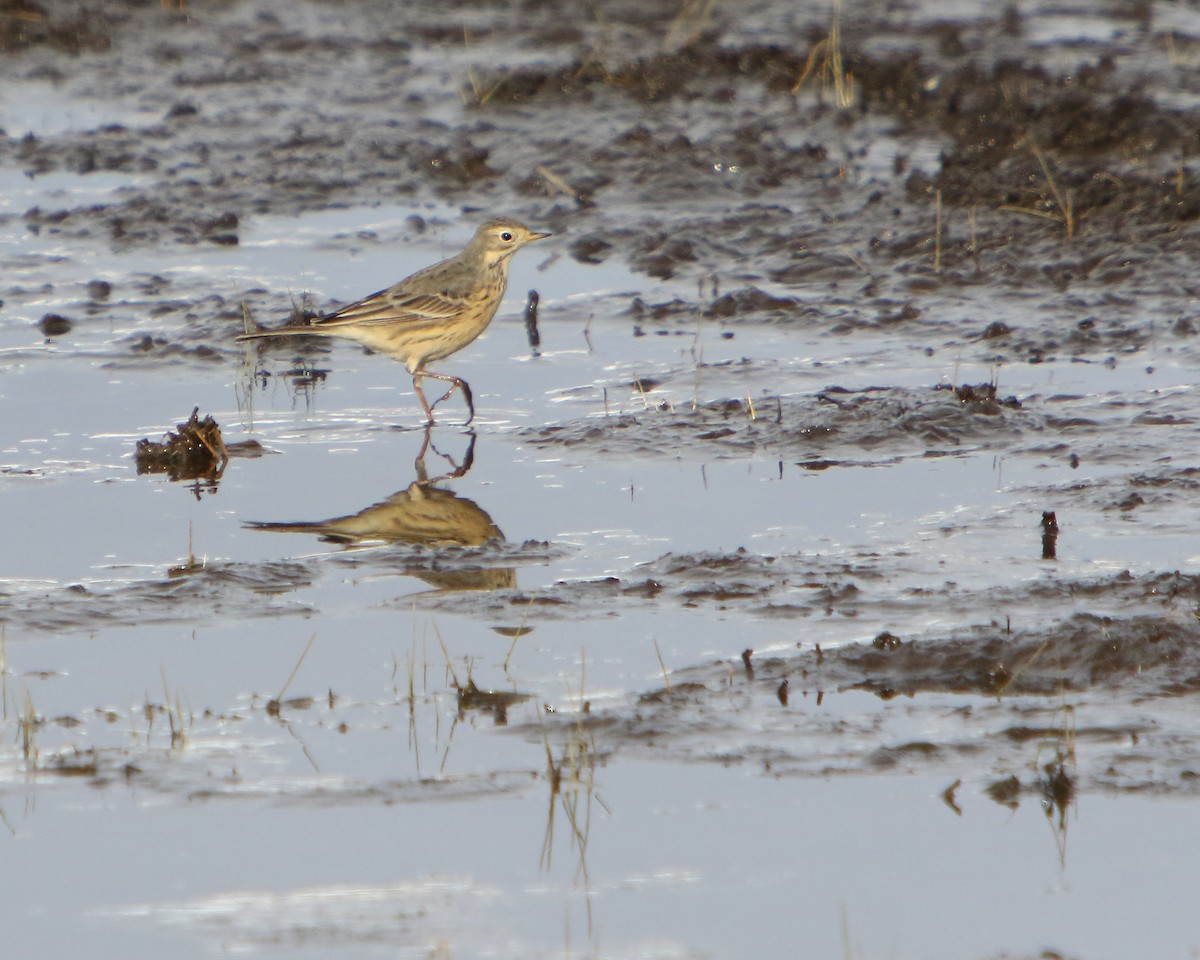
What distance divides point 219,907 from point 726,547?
3.13 metres

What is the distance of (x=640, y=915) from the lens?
4.87 meters

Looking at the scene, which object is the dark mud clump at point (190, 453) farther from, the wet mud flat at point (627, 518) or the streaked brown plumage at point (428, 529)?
the streaked brown plumage at point (428, 529)

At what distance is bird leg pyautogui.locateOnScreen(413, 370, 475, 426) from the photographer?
9742 millimetres

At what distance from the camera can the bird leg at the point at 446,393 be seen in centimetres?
974

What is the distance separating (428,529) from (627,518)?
0.82m

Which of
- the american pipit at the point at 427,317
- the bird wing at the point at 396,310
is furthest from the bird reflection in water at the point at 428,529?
the bird wing at the point at 396,310

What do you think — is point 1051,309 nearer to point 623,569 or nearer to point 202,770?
point 623,569

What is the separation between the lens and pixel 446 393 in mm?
10406

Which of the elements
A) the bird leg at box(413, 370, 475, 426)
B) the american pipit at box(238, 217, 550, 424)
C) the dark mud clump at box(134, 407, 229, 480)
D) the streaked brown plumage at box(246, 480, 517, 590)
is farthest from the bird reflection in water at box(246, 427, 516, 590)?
the american pipit at box(238, 217, 550, 424)

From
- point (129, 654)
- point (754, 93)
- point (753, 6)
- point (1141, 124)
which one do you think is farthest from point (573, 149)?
point (129, 654)

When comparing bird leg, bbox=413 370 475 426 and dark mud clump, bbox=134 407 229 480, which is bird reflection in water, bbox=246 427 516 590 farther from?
bird leg, bbox=413 370 475 426

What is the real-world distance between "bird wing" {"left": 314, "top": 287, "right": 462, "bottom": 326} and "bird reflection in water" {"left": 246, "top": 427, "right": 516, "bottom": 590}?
1499 mm

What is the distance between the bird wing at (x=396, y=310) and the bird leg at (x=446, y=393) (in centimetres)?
29

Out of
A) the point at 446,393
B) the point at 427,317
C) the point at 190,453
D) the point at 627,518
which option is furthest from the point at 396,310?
the point at 627,518
